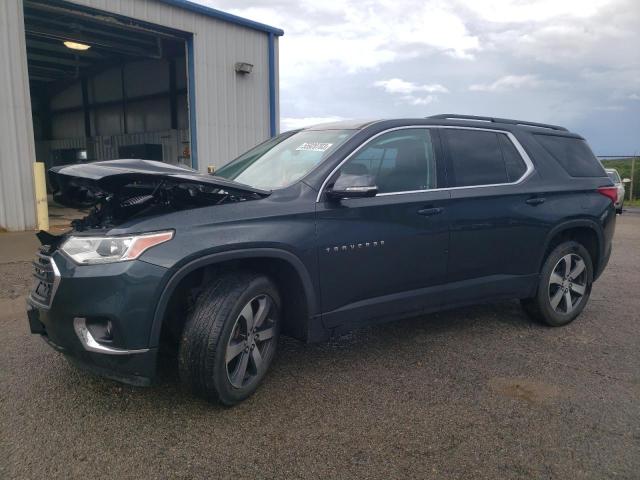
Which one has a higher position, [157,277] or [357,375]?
[157,277]

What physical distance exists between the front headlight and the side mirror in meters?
1.04

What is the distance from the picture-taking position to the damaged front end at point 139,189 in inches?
108

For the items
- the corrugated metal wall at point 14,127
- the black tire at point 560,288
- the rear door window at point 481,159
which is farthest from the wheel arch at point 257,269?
the corrugated metal wall at point 14,127

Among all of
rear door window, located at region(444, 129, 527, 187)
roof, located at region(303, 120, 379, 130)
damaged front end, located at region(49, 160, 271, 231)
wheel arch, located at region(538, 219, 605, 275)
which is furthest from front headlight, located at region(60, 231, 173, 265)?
wheel arch, located at region(538, 219, 605, 275)

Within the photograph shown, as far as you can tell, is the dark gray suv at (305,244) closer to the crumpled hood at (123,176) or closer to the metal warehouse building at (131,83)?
the crumpled hood at (123,176)

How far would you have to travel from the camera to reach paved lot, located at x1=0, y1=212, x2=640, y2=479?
7.95 ft

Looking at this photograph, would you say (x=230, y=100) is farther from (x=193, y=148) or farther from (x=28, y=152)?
(x=28, y=152)

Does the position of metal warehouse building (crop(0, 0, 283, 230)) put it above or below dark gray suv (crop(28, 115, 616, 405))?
above

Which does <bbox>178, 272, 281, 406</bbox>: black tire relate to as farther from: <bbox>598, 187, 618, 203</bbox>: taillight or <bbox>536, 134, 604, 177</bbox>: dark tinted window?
<bbox>598, 187, 618, 203</bbox>: taillight

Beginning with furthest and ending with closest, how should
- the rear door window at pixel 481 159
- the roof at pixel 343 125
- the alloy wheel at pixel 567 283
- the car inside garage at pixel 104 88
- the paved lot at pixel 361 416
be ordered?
1. the car inside garage at pixel 104 88
2. the alloy wheel at pixel 567 283
3. the rear door window at pixel 481 159
4. the roof at pixel 343 125
5. the paved lot at pixel 361 416

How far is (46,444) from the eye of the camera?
2.55 meters

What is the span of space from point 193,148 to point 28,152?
3.75 metres

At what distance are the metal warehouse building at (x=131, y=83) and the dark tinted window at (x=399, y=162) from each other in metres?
8.13

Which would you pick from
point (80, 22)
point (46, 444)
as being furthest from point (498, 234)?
point (80, 22)
